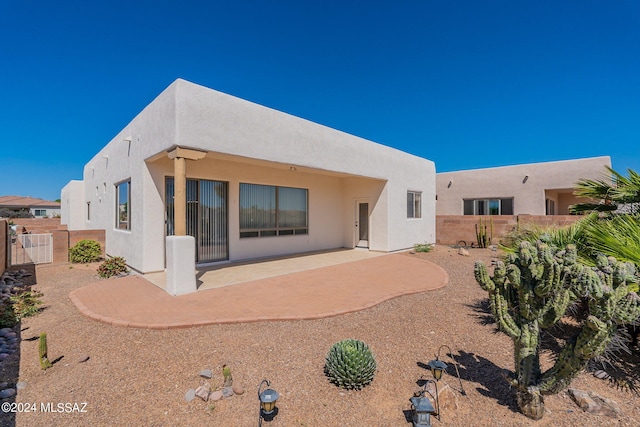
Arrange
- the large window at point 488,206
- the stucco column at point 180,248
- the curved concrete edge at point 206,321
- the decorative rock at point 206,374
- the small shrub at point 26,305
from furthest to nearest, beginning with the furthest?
the large window at point 488,206
the stucco column at point 180,248
the small shrub at point 26,305
the curved concrete edge at point 206,321
the decorative rock at point 206,374

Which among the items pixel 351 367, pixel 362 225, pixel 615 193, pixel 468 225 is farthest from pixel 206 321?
pixel 468 225

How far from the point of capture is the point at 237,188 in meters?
10.1

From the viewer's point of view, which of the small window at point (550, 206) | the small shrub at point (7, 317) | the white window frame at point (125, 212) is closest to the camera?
the small shrub at point (7, 317)

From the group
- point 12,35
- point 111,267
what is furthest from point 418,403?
point 12,35

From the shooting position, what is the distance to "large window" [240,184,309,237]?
34.4 ft

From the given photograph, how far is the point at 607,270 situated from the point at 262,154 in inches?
287

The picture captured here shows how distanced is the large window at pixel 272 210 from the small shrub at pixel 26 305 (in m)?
5.49

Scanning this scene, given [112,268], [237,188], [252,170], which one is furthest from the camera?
[252,170]

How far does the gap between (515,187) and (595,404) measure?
2077 cm

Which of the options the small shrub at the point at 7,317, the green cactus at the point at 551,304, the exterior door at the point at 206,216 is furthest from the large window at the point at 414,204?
the small shrub at the point at 7,317

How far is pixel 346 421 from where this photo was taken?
265cm

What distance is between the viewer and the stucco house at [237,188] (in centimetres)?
672

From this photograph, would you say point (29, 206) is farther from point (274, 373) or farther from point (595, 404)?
point (595, 404)

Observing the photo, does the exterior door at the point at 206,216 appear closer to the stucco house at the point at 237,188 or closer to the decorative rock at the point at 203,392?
the stucco house at the point at 237,188
